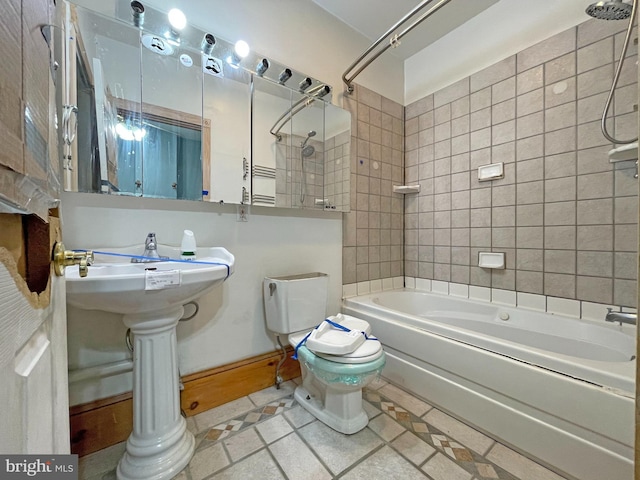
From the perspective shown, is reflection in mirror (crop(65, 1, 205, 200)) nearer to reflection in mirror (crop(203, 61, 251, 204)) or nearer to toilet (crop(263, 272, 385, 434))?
reflection in mirror (crop(203, 61, 251, 204))

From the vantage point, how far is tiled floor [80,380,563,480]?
1.04 meters

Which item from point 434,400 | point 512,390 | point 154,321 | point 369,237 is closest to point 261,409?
point 154,321

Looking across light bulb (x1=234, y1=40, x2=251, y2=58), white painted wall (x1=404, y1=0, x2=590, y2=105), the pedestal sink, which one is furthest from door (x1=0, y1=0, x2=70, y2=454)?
white painted wall (x1=404, y1=0, x2=590, y2=105)

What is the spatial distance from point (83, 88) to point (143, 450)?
1.49 meters

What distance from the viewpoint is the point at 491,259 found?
186cm

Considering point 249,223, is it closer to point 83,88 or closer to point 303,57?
point 83,88

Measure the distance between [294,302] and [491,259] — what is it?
1435 millimetres

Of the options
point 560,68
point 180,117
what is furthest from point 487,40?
point 180,117

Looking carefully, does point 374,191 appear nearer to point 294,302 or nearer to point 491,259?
point 491,259

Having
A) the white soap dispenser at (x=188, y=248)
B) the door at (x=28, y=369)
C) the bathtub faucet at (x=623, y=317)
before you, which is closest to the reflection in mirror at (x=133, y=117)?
the white soap dispenser at (x=188, y=248)

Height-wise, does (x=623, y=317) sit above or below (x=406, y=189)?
below

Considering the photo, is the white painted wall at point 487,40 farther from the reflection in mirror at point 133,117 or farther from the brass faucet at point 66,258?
the brass faucet at point 66,258

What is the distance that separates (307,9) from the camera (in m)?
1.78

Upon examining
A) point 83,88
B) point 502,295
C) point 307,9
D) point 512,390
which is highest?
point 307,9
